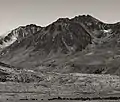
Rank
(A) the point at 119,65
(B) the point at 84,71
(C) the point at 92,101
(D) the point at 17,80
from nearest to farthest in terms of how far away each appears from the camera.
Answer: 1. (C) the point at 92,101
2. (D) the point at 17,80
3. (A) the point at 119,65
4. (B) the point at 84,71

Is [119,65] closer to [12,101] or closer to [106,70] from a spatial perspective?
[106,70]

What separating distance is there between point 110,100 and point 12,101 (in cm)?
1487

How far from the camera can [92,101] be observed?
5038cm

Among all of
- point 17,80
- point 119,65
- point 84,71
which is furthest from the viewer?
point 84,71

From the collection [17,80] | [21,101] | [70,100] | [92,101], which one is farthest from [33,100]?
[17,80]

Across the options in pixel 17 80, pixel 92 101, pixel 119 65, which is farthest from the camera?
pixel 119 65

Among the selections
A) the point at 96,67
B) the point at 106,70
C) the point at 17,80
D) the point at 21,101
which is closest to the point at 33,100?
the point at 21,101

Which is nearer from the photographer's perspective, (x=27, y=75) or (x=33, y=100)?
(x=33, y=100)

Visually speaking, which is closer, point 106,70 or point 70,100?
point 70,100

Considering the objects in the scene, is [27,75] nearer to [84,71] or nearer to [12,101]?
[12,101]

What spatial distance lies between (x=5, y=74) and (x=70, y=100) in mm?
61908

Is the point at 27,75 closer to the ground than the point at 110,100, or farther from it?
farther from it

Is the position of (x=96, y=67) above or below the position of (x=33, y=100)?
above

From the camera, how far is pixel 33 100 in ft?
172
